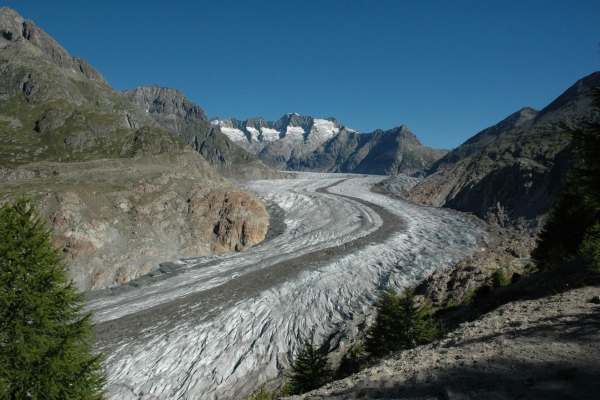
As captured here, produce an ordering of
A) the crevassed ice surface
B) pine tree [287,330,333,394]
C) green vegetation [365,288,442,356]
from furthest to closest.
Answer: the crevassed ice surface, green vegetation [365,288,442,356], pine tree [287,330,333,394]

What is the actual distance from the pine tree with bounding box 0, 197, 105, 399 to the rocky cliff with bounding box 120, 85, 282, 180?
12886 cm

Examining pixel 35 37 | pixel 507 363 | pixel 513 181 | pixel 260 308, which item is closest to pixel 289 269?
pixel 260 308

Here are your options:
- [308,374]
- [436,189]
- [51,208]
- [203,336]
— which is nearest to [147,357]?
[203,336]

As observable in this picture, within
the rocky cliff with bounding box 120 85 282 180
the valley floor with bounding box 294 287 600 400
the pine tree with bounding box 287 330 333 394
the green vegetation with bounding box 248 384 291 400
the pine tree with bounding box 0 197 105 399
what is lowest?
the green vegetation with bounding box 248 384 291 400

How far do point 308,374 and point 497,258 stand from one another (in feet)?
72.9

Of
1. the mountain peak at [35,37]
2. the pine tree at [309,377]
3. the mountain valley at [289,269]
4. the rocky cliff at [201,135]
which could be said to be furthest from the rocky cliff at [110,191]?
the rocky cliff at [201,135]

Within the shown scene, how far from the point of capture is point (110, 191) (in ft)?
116

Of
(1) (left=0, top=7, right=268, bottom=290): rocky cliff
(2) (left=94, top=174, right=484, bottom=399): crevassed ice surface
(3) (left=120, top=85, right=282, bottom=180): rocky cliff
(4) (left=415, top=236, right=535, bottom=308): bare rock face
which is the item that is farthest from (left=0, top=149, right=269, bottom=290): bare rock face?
(3) (left=120, top=85, right=282, bottom=180): rocky cliff

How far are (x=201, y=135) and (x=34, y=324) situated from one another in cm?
17666

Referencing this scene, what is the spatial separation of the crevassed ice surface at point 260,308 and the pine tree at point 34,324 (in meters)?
7.47

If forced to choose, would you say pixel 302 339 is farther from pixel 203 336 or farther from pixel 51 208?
pixel 51 208

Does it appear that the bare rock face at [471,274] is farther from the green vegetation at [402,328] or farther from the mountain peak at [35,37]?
the mountain peak at [35,37]

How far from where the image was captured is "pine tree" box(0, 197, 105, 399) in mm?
8117

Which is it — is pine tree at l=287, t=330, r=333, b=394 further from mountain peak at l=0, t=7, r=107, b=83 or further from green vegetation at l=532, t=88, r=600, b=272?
mountain peak at l=0, t=7, r=107, b=83
